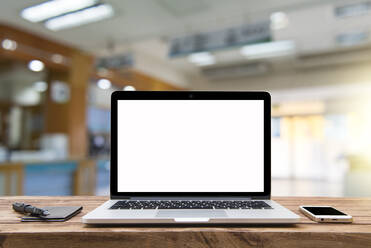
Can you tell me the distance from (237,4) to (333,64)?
409cm

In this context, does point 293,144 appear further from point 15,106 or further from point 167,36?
point 15,106

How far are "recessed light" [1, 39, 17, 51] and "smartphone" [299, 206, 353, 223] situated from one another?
4.90 m

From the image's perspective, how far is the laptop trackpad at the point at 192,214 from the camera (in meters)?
0.65

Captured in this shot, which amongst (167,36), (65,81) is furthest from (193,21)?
(65,81)

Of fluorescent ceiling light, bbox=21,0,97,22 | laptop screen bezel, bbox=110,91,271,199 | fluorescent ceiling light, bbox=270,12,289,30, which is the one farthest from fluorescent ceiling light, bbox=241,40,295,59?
laptop screen bezel, bbox=110,91,271,199

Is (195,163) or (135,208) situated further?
(195,163)

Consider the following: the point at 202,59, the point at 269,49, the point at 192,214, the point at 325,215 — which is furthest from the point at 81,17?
the point at 325,215

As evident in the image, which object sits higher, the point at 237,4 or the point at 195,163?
the point at 237,4

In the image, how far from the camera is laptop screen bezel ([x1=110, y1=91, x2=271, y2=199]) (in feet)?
2.73

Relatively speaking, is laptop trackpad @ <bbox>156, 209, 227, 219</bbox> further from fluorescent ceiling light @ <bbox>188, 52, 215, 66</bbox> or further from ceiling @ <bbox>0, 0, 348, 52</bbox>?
fluorescent ceiling light @ <bbox>188, 52, 215, 66</bbox>

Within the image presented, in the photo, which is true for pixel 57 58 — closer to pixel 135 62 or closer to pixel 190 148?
pixel 135 62

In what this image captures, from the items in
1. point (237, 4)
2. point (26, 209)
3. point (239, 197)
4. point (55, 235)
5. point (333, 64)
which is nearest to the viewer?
point (55, 235)

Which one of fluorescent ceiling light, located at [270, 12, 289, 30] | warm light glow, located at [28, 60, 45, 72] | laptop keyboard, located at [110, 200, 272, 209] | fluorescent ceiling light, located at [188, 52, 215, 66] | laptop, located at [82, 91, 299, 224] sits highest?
fluorescent ceiling light, located at [270, 12, 289, 30]

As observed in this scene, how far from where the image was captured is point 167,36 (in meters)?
5.14
